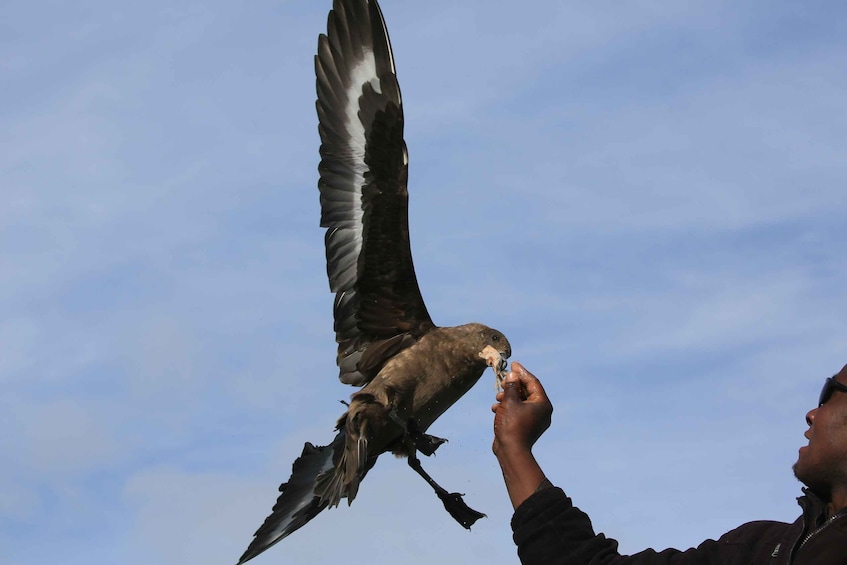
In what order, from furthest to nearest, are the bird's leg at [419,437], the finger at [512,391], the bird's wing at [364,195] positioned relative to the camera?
the bird's wing at [364,195]
the bird's leg at [419,437]
the finger at [512,391]

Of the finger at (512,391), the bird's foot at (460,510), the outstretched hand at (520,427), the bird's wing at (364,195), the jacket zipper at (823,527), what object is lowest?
the jacket zipper at (823,527)

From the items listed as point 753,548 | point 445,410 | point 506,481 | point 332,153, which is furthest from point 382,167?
point 753,548

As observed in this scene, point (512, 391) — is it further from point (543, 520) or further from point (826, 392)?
point (826, 392)

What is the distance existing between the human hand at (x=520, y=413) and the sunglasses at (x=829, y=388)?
890mm

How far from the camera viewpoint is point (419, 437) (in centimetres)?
552

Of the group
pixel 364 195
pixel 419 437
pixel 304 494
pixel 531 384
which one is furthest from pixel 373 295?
pixel 531 384

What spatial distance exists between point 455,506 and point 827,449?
10.2ft

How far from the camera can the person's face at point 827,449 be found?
266 cm

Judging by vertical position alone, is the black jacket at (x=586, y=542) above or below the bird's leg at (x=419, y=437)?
below

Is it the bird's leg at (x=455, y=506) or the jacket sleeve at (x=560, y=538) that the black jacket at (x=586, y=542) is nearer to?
the jacket sleeve at (x=560, y=538)

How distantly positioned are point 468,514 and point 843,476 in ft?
10.1

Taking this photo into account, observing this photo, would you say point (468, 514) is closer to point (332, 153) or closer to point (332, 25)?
point (332, 153)

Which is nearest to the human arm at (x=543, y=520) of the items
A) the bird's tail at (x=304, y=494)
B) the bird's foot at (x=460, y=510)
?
the bird's tail at (x=304, y=494)

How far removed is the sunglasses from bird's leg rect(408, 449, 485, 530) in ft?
9.91
